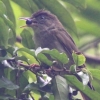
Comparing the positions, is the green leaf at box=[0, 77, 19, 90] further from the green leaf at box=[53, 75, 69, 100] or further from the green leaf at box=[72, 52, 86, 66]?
the green leaf at box=[72, 52, 86, 66]

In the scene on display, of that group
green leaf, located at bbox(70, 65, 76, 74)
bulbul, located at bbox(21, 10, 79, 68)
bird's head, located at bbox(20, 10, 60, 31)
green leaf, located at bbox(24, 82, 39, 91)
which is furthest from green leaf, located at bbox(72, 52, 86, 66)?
bird's head, located at bbox(20, 10, 60, 31)

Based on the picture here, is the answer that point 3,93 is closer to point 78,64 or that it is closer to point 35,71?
point 35,71

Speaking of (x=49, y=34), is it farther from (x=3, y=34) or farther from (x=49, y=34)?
(x=3, y=34)

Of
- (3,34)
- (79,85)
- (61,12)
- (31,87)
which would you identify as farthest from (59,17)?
(31,87)

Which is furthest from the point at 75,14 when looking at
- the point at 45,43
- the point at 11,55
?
the point at 11,55

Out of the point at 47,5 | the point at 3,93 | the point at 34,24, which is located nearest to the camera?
the point at 3,93
